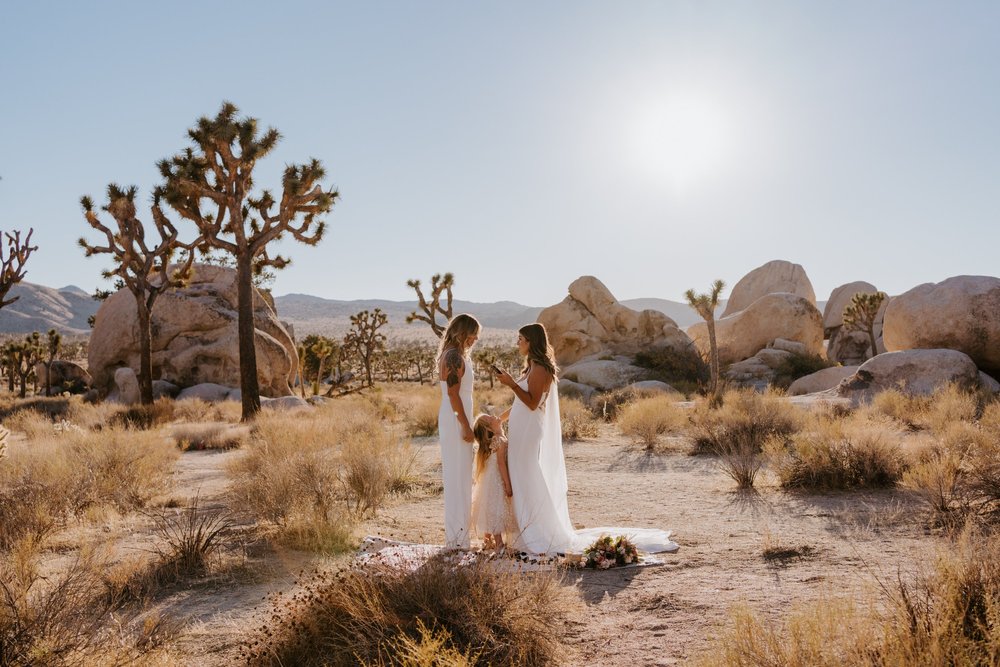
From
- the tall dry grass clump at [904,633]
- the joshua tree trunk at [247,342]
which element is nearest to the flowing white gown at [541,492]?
the tall dry grass clump at [904,633]

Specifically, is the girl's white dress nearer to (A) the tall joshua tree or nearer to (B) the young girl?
(B) the young girl

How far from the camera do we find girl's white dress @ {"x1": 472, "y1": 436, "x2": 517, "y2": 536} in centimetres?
593

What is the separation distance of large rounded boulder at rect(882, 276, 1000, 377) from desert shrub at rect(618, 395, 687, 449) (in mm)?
A: 7317

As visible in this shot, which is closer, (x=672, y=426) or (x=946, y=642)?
(x=946, y=642)

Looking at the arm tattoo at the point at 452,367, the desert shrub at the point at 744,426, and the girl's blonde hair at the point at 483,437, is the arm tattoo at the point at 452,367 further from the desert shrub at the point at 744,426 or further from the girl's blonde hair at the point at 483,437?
the desert shrub at the point at 744,426

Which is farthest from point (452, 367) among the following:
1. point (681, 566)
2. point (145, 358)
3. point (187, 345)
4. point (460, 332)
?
point (187, 345)

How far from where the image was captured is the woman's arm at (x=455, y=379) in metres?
5.68

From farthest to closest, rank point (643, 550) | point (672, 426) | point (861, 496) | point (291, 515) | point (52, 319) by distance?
1. point (52, 319)
2. point (672, 426)
3. point (861, 496)
4. point (291, 515)
5. point (643, 550)

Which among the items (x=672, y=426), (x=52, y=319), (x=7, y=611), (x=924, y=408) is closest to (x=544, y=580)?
(x=7, y=611)

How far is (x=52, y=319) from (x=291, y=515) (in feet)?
526

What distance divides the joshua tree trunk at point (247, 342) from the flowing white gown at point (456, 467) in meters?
11.9

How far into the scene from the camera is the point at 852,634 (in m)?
2.84

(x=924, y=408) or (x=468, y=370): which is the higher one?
(x=468, y=370)

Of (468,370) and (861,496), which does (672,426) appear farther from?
(468,370)
